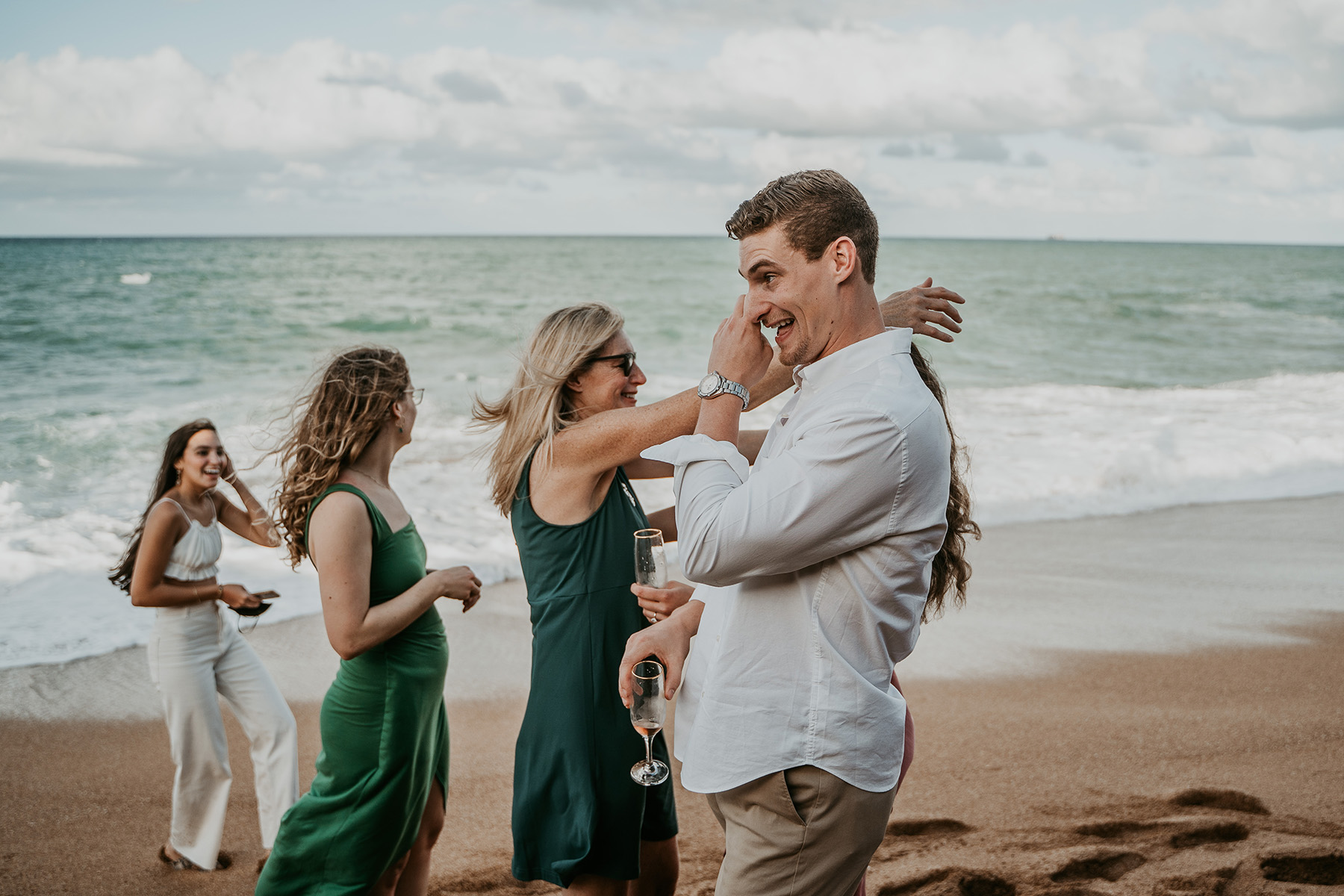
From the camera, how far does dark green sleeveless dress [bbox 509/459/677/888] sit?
2.68 m

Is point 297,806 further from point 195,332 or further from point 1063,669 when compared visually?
point 195,332

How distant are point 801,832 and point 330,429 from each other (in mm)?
2000

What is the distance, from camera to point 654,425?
Result: 2.59 meters

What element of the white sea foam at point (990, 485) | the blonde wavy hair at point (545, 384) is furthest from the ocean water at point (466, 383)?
the blonde wavy hair at point (545, 384)

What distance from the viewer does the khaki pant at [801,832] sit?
75.2 inches

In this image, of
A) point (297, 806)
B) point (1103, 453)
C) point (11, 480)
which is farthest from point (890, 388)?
point (11, 480)

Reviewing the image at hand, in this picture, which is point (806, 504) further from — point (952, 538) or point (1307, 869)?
point (1307, 869)

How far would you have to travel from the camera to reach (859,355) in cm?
201

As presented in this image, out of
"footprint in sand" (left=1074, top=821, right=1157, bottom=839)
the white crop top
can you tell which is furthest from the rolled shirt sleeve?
the white crop top

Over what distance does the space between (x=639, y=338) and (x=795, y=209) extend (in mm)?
21271

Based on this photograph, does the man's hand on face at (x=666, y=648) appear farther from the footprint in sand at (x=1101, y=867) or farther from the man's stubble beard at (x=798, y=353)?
the footprint in sand at (x=1101, y=867)

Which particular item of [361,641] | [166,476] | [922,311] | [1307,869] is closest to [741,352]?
[922,311]

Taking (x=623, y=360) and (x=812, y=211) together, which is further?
(x=623, y=360)

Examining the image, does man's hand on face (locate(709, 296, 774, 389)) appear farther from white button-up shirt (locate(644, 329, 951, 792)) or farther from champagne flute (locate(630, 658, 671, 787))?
champagne flute (locate(630, 658, 671, 787))
